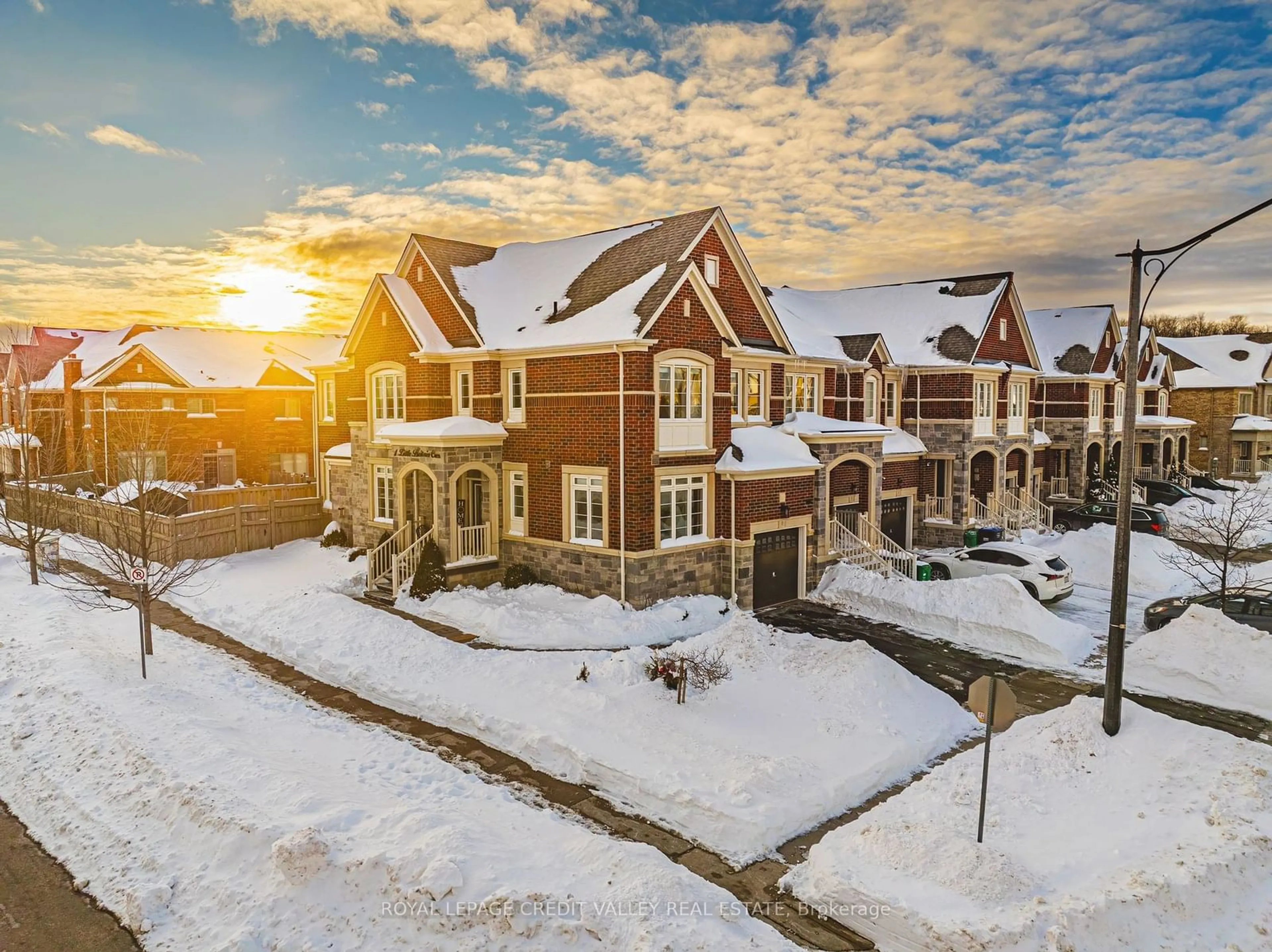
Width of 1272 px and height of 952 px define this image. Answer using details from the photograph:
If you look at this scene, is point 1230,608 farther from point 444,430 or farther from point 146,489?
point 146,489

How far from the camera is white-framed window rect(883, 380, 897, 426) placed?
32375mm

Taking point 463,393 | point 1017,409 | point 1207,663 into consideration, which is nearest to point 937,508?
point 1017,409

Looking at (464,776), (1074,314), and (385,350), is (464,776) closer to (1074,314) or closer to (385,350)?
(385,350)

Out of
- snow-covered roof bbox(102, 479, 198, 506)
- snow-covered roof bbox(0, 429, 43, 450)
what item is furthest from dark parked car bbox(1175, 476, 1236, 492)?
snow-covered roof bbox(0, 429, 43, 450)

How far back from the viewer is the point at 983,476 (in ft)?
112

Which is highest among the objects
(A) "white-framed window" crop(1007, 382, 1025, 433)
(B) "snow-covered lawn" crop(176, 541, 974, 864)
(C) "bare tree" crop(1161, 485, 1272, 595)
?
(A) "white-framed window" crop(1007, 382, 1025, 433)

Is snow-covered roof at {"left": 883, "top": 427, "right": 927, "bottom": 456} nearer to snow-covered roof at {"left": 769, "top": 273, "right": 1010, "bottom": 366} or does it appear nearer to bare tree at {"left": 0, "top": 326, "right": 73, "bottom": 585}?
snow-covered roof at {"left": 769, "top": 273, "right": 1010, "bottom": 366}

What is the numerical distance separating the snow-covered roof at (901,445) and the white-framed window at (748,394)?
706 cm

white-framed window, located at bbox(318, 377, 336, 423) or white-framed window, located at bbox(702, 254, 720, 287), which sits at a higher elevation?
white-framed window, located at bbox(702, 254, 720, 287)

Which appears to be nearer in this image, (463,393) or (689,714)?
(689,714)

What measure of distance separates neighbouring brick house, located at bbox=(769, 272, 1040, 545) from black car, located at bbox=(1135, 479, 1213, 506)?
29.3ft

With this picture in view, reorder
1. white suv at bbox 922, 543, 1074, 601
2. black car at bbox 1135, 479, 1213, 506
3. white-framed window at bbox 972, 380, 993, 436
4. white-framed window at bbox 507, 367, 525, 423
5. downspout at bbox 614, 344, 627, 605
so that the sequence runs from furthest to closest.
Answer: black car at bbox 1135, 479, 1213, 506 < white-framed window at bbox 972, 380, 993, 436 < white-framed window at bbox 507, 367, 525, 423 < white suv at bbox 922, 543, 1074, 601 < downspout at bbox 614, 344, 627, 605

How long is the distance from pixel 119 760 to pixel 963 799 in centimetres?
1240

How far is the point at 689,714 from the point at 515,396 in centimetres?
1247
